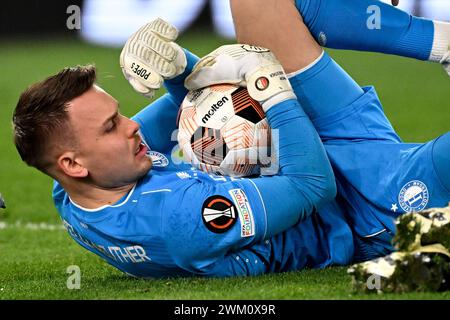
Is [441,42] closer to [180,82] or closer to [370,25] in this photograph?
[370,25]

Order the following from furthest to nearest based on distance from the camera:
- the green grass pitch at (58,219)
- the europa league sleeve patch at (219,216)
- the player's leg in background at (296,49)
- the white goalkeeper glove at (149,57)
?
the player's leg in background at (296,49) < the white goalkeeper glove at (149,57) < the europa league sleeve patch at (219,216) < the green grass pitch at (58,219)

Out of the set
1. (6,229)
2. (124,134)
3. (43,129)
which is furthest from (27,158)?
(6,229)

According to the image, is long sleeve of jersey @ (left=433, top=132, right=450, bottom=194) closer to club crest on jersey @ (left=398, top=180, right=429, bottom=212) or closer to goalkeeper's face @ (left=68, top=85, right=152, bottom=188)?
club crest on jersey @ (left=398, top=180, right=429, bottom=212)

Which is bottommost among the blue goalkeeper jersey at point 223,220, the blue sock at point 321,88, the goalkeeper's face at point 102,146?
the blue goalkeeper jersey at point 223,220

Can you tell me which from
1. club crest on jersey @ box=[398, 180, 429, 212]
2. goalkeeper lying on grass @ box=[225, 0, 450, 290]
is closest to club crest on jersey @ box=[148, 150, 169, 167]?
goalkeeper lying on grass @ box=[225, 0, 450, 290]

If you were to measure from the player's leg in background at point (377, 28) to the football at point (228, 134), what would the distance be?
46 centimetres

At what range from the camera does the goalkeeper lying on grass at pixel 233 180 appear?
373 cm

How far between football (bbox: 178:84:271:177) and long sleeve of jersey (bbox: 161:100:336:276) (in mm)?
111

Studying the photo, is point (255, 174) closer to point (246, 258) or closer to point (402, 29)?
point (246, 258)

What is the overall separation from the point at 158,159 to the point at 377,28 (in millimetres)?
1085

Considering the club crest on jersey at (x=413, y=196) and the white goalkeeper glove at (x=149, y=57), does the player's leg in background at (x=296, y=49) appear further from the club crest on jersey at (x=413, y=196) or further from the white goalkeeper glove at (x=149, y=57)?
the club crest on jersey at (x=413, y=196)

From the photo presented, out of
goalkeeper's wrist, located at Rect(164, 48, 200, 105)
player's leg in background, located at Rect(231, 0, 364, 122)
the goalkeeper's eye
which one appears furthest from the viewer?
goalkeeper's wrist, located at Rect(164, 48, 200, 105)

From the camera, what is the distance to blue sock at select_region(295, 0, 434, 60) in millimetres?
4066

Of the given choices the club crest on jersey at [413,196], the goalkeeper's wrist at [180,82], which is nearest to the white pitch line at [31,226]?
the goalkeeper's wrist at [180,82]
